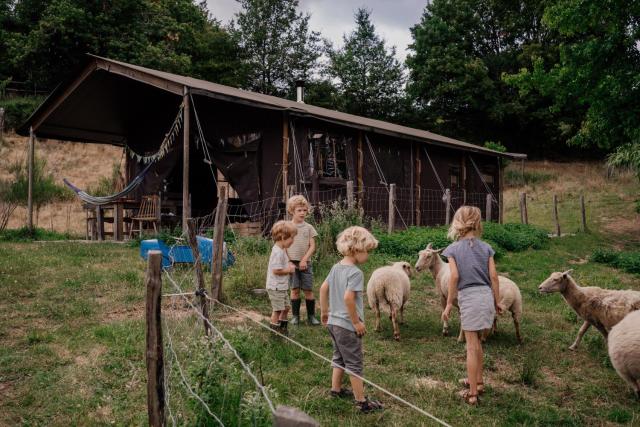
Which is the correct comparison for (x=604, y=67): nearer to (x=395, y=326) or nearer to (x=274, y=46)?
(x=395, y=326)

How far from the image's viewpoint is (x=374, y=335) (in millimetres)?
6027

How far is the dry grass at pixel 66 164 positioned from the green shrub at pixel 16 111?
674mm

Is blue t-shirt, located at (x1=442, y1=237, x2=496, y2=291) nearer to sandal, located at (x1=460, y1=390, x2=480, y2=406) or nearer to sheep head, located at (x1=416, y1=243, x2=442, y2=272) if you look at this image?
sandal, located at (x1=460, y1=390, x2=480, y2=406)

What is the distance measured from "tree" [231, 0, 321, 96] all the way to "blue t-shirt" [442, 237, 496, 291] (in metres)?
35.5

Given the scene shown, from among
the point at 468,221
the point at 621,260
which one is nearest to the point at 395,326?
the point at 468,221

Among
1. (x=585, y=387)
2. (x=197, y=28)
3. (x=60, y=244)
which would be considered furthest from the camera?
(x=197, y=28)

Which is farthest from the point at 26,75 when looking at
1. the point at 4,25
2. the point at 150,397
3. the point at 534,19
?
the point at 534,19

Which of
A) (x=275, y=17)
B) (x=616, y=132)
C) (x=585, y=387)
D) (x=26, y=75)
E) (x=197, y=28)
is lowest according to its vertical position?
(x=585, y=387)

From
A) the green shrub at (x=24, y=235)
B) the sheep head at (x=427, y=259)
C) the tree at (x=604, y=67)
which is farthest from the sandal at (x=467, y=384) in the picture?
the tree at (x=604, y=67)

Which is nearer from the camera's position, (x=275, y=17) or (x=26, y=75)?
(x=26, y=75)

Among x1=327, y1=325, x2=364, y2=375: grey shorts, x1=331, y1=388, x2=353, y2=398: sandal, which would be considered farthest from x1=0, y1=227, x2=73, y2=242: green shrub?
x1=327, y1=325, x2=364, y2=375: grey shorts

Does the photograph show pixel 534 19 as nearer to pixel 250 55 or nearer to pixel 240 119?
A: pixel 250 55

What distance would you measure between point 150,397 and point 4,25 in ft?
108

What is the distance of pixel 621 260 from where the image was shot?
1172 centimetres
